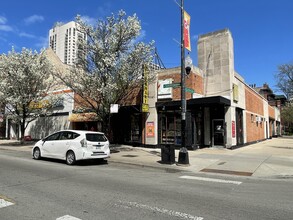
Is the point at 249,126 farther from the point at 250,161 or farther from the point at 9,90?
the point at 9,90

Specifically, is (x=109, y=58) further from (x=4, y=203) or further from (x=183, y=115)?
(x=4, y=203)

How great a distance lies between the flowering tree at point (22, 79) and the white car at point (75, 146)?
10448mm

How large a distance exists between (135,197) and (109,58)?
11593mm

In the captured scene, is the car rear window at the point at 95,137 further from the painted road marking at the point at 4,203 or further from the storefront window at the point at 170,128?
the storefront window at the point at 170,128

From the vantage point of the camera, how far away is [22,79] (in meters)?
22.6

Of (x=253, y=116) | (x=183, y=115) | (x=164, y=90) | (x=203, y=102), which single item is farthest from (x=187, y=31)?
(x=253, y=116)

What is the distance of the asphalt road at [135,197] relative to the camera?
5504 millimetres

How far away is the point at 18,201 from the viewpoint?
6.27m

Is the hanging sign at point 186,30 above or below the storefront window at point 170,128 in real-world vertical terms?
above

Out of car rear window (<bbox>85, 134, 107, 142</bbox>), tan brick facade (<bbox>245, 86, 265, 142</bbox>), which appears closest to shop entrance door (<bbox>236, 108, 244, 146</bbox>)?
tan brick facade (<bbox>245, 86, 265, 142</bbox>)

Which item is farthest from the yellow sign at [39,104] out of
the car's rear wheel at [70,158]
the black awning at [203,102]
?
the car's rear wheel at [70,158]

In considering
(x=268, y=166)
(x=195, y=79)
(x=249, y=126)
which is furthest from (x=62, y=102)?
(x=268, y=166)

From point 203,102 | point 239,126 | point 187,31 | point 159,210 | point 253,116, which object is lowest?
point 159,210

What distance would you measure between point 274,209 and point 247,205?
0.57 meters
